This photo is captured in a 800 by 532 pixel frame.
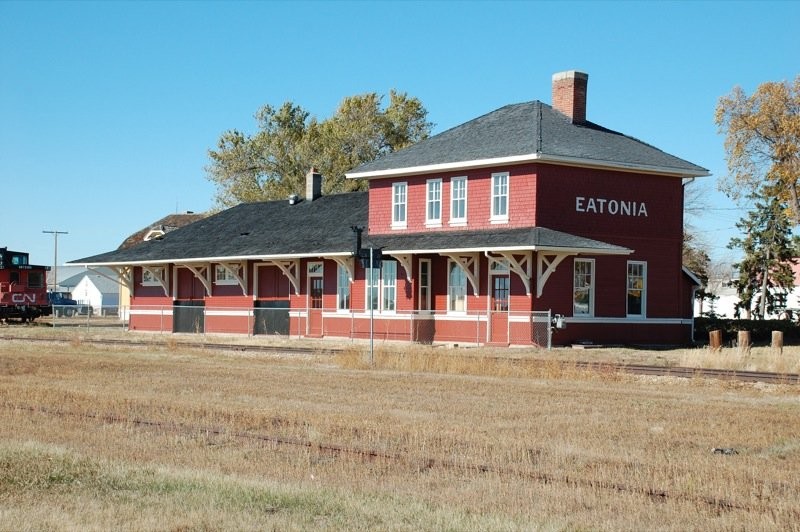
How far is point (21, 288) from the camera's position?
58375mm

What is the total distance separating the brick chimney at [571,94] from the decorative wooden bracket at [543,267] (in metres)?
6.51

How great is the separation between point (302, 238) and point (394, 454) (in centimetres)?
3035

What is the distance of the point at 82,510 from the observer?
8.51m

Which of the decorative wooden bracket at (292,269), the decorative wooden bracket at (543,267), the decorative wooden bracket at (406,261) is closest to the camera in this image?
the decorative wooden bracket at (543,267)

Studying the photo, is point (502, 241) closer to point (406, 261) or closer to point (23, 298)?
point (406, 261)

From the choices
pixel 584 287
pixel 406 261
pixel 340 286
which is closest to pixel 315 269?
pixel 340 286

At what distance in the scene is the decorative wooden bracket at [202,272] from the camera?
44500 mm

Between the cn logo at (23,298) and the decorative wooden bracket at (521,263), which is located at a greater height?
the decorative wooden bracket at (521,263)

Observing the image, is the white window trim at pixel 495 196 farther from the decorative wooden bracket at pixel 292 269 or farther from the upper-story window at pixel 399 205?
the decorative wooden bracket at pixel 292 269

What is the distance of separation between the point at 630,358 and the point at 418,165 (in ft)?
37.4

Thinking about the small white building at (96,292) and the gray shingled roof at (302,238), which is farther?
the small white building at (96,292)

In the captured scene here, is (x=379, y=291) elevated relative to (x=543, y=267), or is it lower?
lower

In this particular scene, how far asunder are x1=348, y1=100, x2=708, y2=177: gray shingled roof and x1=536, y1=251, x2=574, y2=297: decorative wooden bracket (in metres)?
2.98

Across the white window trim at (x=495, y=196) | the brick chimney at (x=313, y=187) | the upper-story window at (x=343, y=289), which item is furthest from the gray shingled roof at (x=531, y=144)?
the brick chimney at (x=313, y=187)
